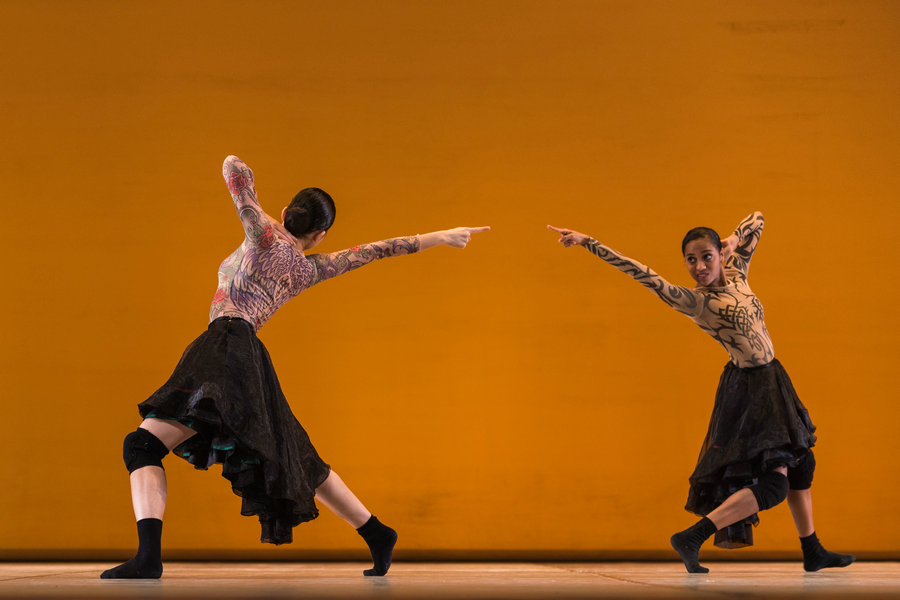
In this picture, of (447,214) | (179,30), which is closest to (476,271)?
(447,214)

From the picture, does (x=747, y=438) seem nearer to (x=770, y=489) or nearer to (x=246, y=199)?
(x=770, y=489)

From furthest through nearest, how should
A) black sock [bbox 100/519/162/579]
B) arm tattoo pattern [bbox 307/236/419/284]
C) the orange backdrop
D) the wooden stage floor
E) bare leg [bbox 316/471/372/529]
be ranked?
the orange backdrop
arm tattoo pattern [bbox 307/236/419/284]
bare leg [bbox 316/471/372/529]
black sock [bbox 100/519/162/579]
the wooden stage floor

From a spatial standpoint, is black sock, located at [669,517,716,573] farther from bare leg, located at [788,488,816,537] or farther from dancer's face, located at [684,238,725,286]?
dancer's face, located at [684,238,725,286]

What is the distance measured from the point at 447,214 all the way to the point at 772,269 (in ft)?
5.21

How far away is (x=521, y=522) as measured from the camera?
4035 millimetres

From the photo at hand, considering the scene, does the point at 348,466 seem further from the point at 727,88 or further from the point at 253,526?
the point at 727,88

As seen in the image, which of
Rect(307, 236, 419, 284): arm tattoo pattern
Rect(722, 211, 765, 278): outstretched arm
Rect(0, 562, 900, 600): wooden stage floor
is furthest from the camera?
Rect(722, 211, 765, 278): outstretched arm

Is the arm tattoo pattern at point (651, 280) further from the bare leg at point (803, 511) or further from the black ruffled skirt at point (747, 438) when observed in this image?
the bare leg at point (803, 511)

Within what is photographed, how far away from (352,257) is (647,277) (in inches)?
41.3

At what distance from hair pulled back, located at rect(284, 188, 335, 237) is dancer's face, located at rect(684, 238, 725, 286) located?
1328 mm

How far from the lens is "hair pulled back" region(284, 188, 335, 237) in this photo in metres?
2.96

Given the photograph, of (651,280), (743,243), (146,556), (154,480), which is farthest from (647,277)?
(146,556)

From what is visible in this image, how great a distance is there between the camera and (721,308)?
3.17 metres

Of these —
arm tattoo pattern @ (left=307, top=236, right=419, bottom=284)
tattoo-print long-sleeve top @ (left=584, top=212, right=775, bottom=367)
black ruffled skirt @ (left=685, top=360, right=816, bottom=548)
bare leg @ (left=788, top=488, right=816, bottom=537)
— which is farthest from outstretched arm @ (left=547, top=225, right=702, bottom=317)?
bare leg @ (left=788, top=488, right=816, bottom=537)
